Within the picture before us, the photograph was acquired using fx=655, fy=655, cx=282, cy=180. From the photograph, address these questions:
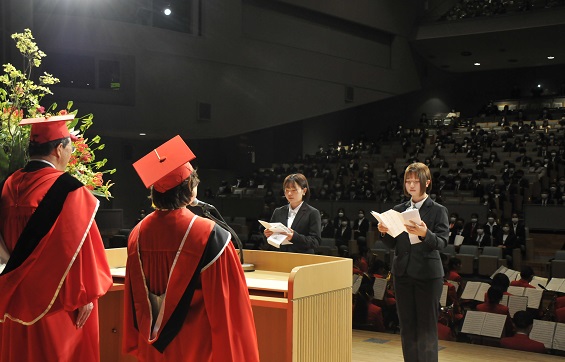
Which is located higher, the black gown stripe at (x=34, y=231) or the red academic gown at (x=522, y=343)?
the black gown stripe at (x=34, y=231)

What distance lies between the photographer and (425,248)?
4.32 metres

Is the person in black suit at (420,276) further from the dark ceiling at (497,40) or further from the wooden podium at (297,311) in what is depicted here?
the dark ceiling at (497,40)

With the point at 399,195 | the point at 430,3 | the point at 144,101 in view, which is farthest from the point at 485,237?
the point at 430,3

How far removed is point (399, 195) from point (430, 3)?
1368 cm

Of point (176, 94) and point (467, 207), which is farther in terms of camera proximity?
point (176, 94)

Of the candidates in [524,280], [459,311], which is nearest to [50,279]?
[459,311]

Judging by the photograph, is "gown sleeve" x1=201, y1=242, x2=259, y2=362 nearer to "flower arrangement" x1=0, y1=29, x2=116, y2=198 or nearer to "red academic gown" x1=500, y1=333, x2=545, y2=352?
"flower arrangement" x1=0, y1=29, x2=116, y2=198

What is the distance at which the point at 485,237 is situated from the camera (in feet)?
39.8

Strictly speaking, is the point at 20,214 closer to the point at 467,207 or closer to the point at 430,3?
the point at 467,207

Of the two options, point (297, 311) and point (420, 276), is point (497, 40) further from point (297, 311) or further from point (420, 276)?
point (297, 311)

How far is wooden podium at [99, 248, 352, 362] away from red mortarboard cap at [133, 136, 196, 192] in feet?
2.73

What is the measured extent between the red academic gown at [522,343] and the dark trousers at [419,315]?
2.38m

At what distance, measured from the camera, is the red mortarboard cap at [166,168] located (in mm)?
2781

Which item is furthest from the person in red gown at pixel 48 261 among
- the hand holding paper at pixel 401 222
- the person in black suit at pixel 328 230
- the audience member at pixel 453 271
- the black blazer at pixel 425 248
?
the person in black suit at pixel 328 230
